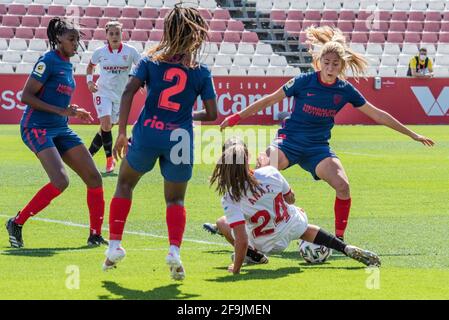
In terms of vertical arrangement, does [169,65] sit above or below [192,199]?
above

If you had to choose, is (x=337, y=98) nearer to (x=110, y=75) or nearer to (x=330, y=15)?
(x=110, y=75)

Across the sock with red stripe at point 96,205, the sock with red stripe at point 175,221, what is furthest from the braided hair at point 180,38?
→ the sock with red stripe at point 96,205

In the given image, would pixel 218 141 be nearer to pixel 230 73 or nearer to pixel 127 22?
pixel 230 73

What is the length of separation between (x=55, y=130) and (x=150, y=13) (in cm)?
2656

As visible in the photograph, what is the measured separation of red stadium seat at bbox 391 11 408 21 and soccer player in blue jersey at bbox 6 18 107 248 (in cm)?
3042

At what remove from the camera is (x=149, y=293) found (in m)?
7.49

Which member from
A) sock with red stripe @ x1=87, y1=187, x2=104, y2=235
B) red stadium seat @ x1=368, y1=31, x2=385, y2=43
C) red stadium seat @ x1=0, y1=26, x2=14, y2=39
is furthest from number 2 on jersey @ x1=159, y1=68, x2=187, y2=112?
red stadium seat @ x1=368, y1=31, x2=385, y2=43

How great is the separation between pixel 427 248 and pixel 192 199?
4.85 m

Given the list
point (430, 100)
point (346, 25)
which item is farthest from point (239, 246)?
point (346, 25)

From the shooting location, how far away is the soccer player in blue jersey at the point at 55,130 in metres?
9.84

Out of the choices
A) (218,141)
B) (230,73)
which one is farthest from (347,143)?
(230,73)

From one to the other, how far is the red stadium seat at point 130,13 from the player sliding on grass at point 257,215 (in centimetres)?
2757

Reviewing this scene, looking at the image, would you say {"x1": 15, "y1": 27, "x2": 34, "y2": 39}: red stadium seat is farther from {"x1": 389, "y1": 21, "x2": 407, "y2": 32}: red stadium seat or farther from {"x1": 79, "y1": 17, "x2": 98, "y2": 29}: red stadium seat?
{"x1": 389, "y1": 21, "x2": 407, "y2": 32}: red stadium seat

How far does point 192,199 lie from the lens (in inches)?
553
